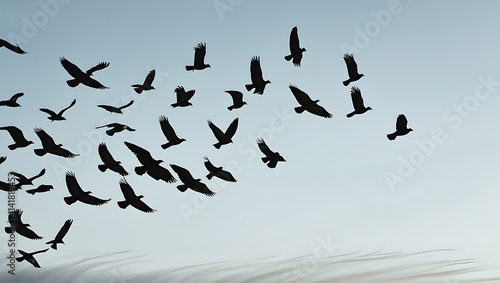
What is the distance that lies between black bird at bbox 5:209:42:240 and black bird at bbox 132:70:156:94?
18.3 feet

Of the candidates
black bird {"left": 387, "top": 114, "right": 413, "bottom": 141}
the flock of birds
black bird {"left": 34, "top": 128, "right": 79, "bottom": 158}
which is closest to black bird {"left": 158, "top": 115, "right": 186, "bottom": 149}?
the flock of birds

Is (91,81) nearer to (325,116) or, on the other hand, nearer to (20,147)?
(20,147)

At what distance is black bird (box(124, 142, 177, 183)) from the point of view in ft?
62.9

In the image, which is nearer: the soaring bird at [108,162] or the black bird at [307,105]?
the soaring bird at [108,162]

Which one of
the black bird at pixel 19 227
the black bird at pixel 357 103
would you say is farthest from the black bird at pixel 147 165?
the black bird at pixel 357 103

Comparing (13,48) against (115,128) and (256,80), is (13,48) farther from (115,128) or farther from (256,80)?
(256,80)

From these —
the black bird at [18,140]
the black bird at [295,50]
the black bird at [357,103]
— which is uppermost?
the black bird at [18,140]

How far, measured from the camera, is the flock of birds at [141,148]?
19.5 metres

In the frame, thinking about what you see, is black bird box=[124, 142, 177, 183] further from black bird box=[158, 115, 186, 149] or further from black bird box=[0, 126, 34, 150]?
black bird box=[0, 126, 34, 150]

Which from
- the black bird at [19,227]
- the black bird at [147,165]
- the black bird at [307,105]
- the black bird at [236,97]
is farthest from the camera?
the black bird at [19,227]

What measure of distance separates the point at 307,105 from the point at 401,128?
3180 mm

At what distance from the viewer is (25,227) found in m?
21.7

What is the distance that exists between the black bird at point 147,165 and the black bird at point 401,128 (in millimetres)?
7177

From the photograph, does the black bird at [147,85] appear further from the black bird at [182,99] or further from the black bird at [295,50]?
the black bird at [295,50]
